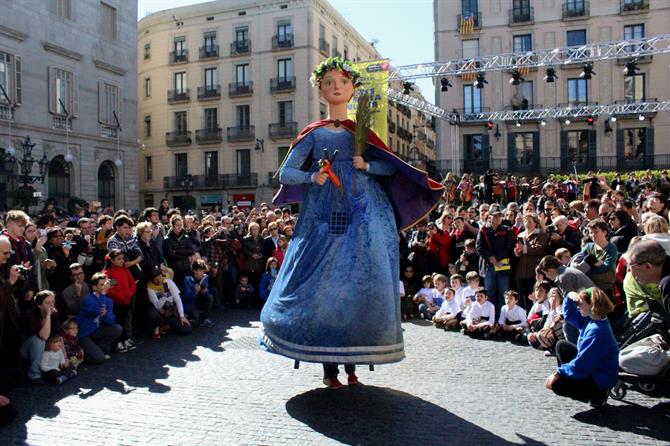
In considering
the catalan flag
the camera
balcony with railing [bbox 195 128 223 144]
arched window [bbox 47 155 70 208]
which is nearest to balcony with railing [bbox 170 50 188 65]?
balcony with railing [bbox 195 128 223 144]

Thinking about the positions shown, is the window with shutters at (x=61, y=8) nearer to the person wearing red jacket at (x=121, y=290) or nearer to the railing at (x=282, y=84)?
the railing at (x=282, y=84)

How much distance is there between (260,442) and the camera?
14.2 ft

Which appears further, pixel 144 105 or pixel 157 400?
pixel 144 105

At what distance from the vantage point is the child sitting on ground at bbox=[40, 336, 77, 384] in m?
6.26

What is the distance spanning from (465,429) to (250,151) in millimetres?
37697

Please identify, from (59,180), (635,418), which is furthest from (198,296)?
(59,180)

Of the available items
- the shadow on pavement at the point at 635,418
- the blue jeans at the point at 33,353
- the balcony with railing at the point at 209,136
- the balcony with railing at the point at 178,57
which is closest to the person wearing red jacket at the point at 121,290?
the blue jeans at the point at 33,353

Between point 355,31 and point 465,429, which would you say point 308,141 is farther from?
point 355,31

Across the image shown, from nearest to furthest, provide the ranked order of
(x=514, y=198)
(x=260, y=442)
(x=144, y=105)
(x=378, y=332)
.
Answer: (x=260, y=442), (x=378, y=332), (x=514, y=198), (x=144, y=105)

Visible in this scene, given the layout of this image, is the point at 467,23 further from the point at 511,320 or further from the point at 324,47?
the point at 511,320

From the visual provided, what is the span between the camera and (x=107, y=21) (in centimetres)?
2942

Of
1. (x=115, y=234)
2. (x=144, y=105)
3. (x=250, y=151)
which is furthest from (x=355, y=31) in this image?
(x=115, y=234)

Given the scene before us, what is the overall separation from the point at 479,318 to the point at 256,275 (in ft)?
15.7

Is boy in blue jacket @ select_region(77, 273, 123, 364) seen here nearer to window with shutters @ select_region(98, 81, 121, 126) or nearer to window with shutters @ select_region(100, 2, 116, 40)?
window with shutters @ select_region(98, 81, 121, 126)
